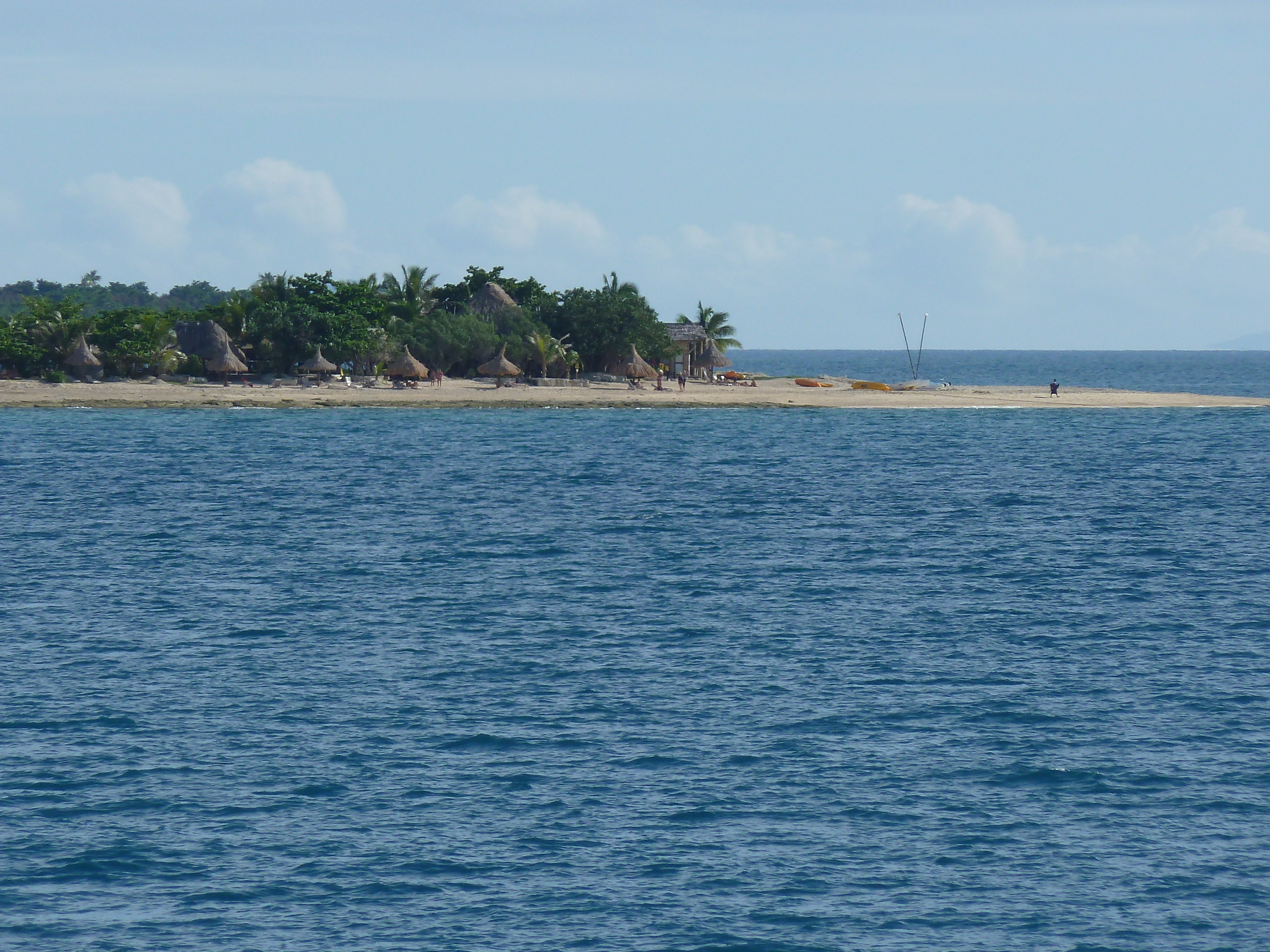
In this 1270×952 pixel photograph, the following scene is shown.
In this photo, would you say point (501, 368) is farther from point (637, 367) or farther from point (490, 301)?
point (637, 367)

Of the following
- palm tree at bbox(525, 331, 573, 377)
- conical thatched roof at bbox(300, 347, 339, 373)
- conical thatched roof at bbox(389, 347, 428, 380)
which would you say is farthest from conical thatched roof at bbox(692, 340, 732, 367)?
conical thatched roof at bbox(300, 347, 339, 373)

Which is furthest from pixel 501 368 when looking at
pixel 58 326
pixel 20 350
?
pixel 20 350

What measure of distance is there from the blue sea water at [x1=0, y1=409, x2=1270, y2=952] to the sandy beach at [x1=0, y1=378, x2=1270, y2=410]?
46.5 metres

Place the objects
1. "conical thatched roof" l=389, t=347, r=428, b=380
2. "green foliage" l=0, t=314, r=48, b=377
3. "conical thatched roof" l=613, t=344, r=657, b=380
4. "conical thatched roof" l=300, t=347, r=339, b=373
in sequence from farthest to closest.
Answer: "conical thatched roof" l=613, t=344, r=657, b=380 → "conical thatched roof" l=389, t=347, r=428, b=380 → "conical thatched roof" l=300, t=347, r=339, b=373 → "green foliage" l=0, t=314, r=48, b=377

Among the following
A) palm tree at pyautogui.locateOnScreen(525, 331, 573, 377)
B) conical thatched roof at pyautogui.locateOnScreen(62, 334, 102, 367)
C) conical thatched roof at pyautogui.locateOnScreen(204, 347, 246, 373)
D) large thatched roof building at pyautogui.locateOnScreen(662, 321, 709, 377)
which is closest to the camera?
conical thatched roof at pyautogui.locateOnScreen(62, 334, 102, 367)

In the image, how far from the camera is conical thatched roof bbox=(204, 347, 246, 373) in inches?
4254

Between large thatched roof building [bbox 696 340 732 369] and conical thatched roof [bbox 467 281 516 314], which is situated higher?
conical thatched roof [bbox 467 281 516 314]

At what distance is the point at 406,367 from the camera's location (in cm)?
11244

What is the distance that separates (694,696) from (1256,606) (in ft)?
61.9

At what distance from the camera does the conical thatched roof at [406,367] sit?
112438 millimetres

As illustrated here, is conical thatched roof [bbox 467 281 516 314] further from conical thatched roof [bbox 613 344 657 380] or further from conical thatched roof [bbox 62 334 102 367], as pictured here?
conical thatched roof [bbox 62 334 102 367]

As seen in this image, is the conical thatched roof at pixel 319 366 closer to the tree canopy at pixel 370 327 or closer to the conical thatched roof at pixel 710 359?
the tree canopy at pixel 370 327

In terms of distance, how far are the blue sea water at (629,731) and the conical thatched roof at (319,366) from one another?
170 ft

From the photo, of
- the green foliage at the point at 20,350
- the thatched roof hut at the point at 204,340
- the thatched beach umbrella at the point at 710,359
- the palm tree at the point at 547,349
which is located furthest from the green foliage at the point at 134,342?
the thatched beach umbrella at the point at 710,359
